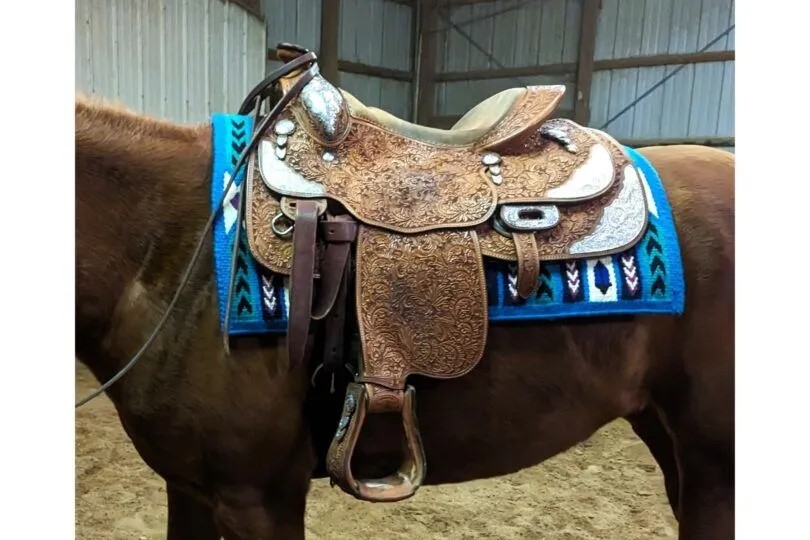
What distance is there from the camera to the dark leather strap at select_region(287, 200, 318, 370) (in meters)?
0.77

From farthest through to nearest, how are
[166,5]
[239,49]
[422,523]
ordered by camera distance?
[239,49], [166,5], [422,523]

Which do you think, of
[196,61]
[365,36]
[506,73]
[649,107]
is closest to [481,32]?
[506,73]

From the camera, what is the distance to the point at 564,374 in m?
0.92

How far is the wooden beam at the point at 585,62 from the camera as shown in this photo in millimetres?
4707

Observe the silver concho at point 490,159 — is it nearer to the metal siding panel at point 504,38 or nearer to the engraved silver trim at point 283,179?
the engraved silver trim at point 283,179

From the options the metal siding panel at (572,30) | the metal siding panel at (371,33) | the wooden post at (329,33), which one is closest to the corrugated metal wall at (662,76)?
the metal siding panel at (572,30)

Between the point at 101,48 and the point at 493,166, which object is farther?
the point at 101,48

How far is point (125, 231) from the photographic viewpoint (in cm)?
82

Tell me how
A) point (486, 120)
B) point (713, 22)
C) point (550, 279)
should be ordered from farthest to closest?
1. point (713, 22)
2. point (486, 120)
3. point (550, 279)

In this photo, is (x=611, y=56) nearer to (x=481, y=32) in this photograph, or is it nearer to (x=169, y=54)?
(x=481, y=32)

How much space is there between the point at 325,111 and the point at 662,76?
4.60 m
